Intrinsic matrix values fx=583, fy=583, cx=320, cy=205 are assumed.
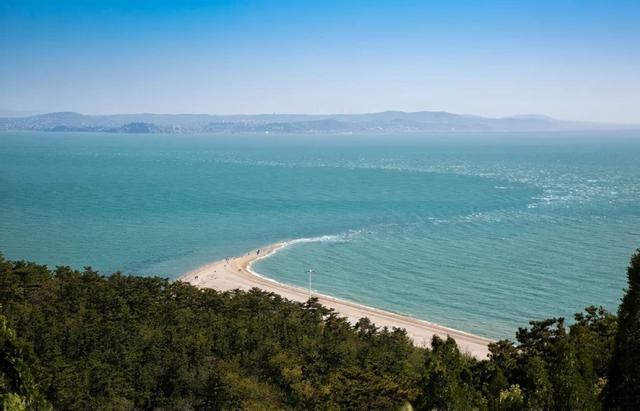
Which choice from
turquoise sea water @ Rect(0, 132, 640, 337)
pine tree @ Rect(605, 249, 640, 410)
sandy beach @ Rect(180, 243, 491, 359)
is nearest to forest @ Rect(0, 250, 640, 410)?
pine tree @ Rect(605, 249, 640, 410)

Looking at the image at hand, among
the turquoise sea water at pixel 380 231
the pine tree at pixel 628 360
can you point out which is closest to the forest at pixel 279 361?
the pine tree at pixel 628 360

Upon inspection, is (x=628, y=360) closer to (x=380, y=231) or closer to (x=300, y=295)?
(x=300, y=295)

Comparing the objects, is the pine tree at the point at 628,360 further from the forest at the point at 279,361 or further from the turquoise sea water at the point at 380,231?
the turquoise sea water at the point at 380,231

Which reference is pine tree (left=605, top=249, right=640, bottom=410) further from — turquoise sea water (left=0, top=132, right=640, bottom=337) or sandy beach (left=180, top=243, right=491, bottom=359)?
turquoise sea water (left=0, top=132, right=640, bottom=337)

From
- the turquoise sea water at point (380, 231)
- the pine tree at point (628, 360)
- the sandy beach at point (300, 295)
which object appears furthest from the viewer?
the turquoise sea water at point (380, 231)

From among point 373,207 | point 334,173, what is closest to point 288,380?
point 373,207

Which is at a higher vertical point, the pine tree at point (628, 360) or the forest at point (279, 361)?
the pine tree at point (628, 360)

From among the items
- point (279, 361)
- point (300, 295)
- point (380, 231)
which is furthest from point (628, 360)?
point (380, 231)
